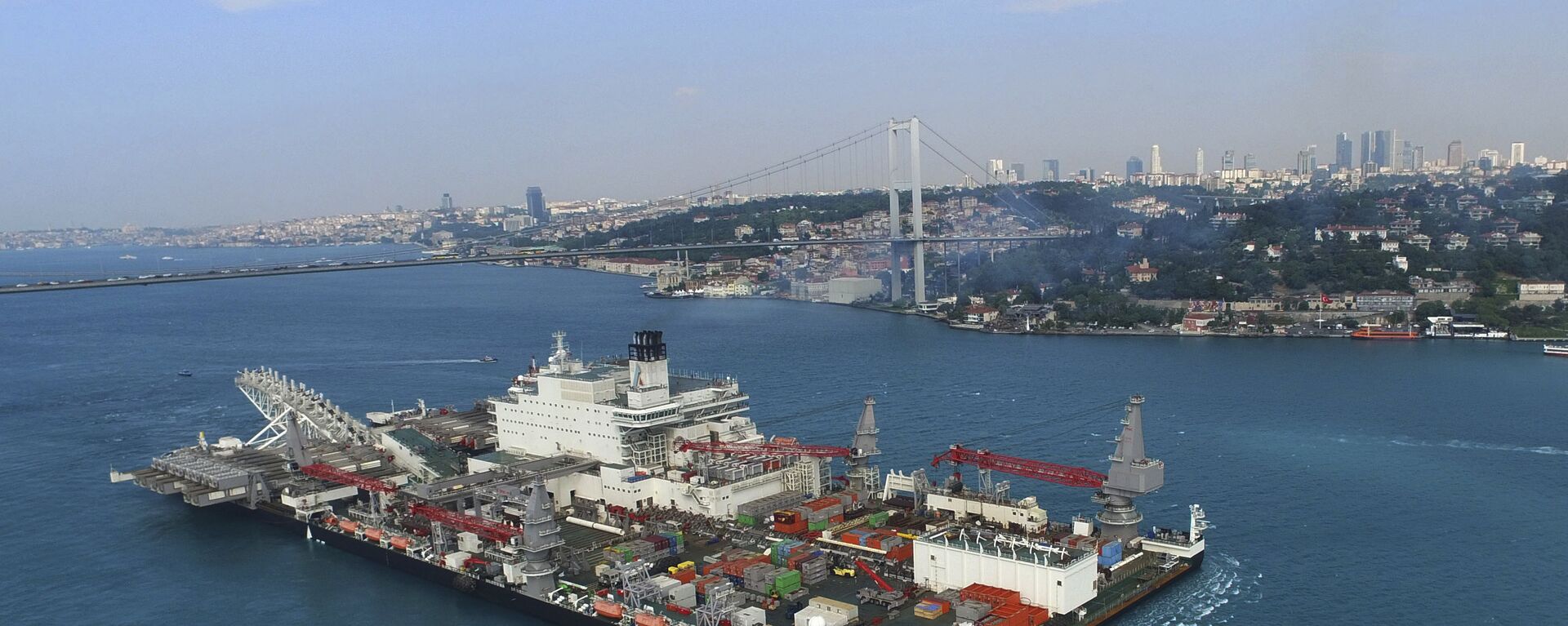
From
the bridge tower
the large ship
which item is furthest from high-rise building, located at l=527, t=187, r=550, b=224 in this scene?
the large ship

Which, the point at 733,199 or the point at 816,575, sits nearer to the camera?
→ the point at 816,575

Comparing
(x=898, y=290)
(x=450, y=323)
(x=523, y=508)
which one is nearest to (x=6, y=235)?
(x=450, y=323)

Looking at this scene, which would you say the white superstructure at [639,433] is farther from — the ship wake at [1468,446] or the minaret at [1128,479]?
the ship wake at [1468,446]

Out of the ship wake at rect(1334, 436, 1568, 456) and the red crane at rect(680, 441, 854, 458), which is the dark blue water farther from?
the red crane at rect(680, 441, 854, 458)

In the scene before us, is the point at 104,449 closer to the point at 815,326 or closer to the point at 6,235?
the point at 815,326

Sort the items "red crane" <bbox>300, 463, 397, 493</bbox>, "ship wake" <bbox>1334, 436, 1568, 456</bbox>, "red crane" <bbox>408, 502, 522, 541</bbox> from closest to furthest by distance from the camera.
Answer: "red crane" <bbox>408, 502, 522, 541</bbox> < "red crane" <bbox>300, 463, 397, 493</bbox> < "ship wake" <bbox>1334, 436, 1568, 456</bbox>
